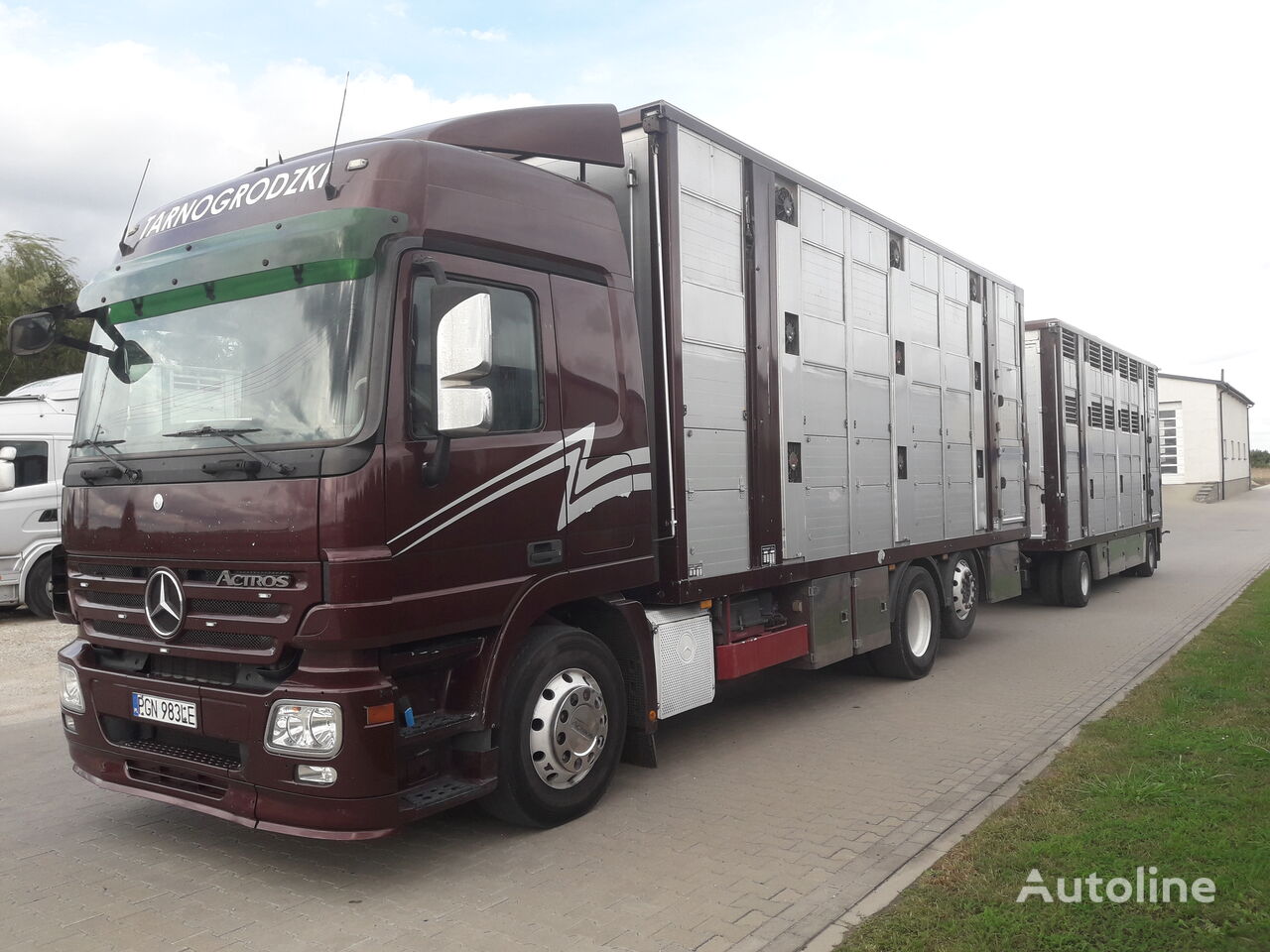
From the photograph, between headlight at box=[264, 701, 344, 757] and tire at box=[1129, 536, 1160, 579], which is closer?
headlight at box=[264, 701, 344, 757]

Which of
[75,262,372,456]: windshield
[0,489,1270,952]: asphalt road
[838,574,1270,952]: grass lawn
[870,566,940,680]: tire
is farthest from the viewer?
[870,566,940,680]: tire

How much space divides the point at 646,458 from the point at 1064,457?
9546 mm

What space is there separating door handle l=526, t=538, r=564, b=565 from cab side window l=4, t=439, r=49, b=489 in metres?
10.4

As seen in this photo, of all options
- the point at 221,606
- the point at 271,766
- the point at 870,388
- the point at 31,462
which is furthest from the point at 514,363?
the point at 31,462

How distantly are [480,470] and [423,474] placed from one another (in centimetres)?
37

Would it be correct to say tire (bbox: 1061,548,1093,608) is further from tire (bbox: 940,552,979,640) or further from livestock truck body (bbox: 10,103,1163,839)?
livestock truck body (bbox: 10,103,1163,839)

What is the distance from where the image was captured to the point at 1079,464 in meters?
13.9

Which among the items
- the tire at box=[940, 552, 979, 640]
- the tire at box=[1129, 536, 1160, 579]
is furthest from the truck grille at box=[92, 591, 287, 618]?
the tire at box=[1129, 536, 1160, 579]

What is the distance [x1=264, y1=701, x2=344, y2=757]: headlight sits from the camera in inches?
158

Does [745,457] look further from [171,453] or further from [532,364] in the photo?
[171,453]

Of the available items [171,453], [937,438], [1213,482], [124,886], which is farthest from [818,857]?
[1213,482]

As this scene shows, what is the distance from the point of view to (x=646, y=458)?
561 centimetres

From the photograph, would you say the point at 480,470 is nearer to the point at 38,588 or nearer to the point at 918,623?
the point at 918,623

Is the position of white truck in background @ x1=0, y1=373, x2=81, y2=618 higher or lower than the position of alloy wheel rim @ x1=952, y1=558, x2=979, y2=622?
higher
